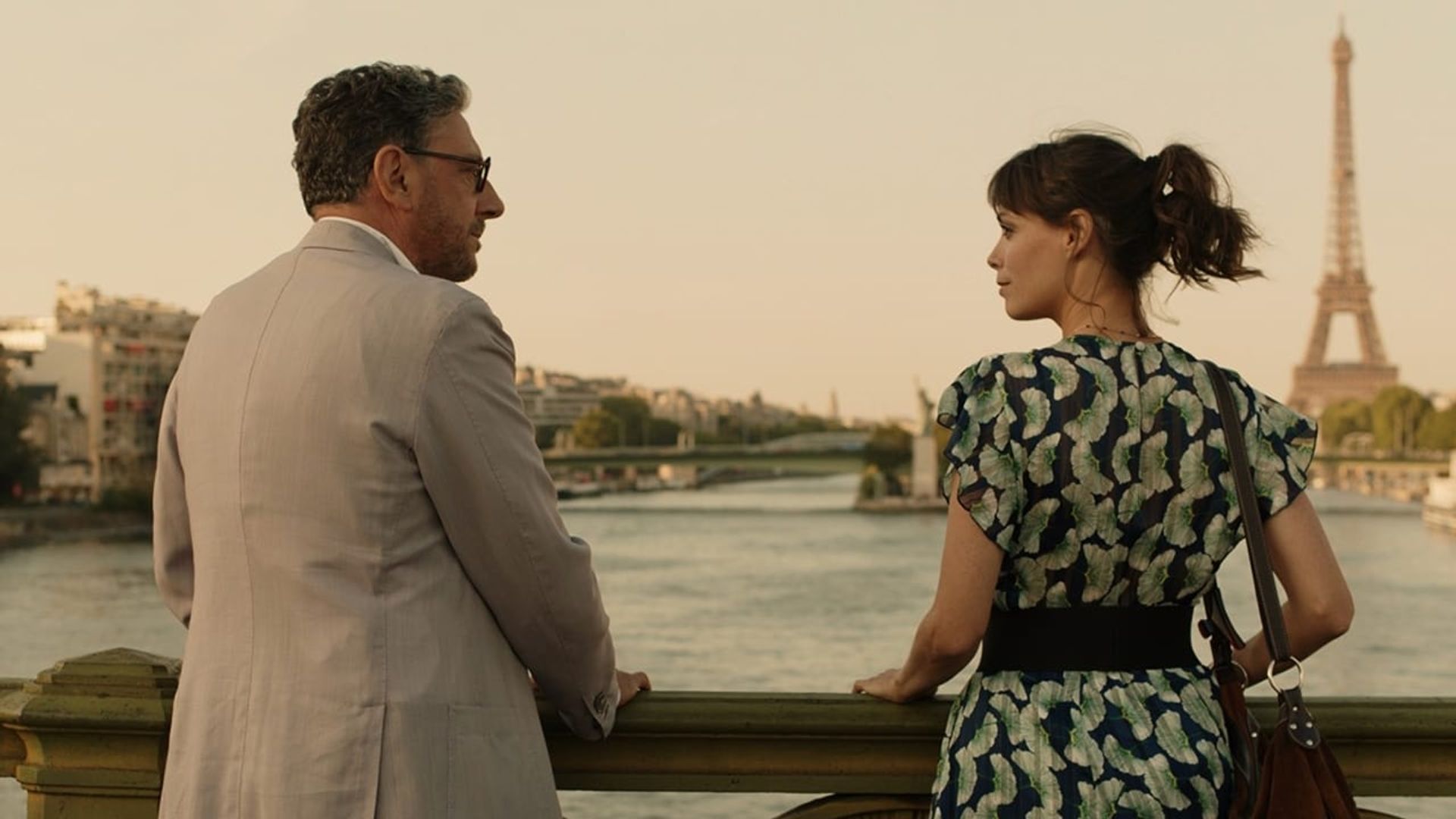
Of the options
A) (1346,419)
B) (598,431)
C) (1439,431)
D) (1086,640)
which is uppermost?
(1086,640)

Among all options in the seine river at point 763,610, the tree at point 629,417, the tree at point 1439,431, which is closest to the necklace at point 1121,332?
the seine river at point 763,610

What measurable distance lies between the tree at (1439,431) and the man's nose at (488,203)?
65.7 m

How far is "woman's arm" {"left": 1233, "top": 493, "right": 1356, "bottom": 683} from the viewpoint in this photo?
131 centimetres

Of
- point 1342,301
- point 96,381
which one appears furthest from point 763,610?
point 1342,301

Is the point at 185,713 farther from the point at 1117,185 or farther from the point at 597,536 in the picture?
the point at 597,536

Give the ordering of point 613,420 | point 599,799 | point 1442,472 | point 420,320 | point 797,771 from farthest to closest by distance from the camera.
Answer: point 613,420 < point 1442,472 < point 599,799 < point 797,771 < point 420,320

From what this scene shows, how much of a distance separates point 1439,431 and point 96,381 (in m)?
44.9

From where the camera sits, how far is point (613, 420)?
67.1 m


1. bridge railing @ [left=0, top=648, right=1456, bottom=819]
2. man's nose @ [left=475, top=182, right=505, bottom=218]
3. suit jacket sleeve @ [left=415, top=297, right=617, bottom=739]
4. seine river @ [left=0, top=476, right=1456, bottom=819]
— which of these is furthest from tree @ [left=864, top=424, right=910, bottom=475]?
suit jacket sleeve @ [left=415, top=297, right=617, bottom=739]

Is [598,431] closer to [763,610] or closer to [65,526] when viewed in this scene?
[65,526]

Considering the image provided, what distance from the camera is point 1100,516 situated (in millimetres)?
1264

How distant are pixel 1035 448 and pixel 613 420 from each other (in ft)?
216

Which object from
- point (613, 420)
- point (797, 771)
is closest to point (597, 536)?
point (613, 420)

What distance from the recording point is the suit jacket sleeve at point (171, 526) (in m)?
1.37
